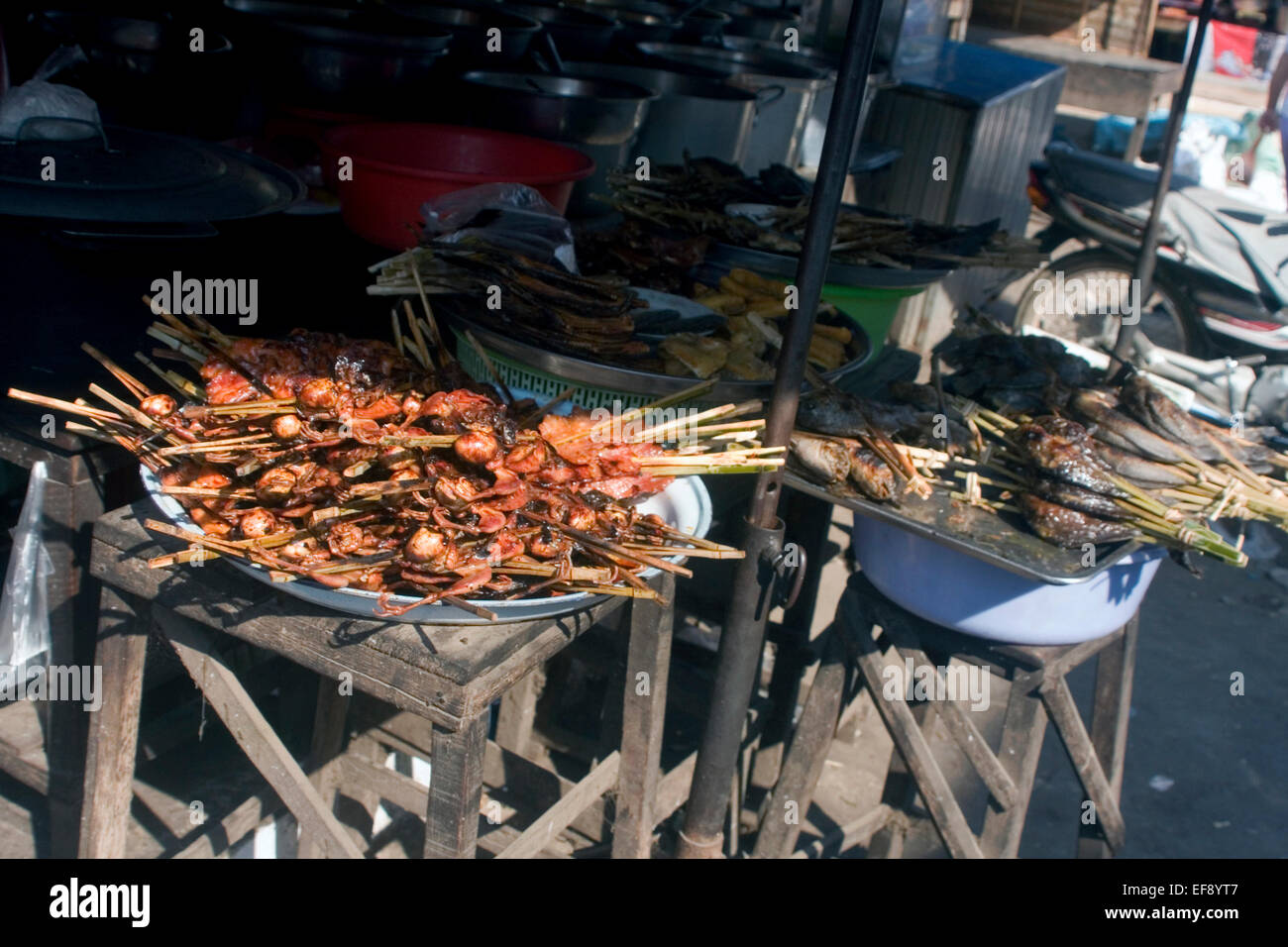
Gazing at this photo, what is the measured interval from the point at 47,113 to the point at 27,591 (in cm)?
105

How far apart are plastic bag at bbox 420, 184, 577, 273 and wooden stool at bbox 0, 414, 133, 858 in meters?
0.95

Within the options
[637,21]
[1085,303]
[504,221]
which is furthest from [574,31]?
[1085,303]

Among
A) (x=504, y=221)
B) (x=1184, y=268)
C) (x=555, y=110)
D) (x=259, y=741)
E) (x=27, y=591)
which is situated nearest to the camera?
(x=259, y=741)

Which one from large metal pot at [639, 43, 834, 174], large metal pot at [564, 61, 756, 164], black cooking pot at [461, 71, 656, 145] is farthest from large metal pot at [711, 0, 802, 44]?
black cooking pot at [461, 71, 656, 145]

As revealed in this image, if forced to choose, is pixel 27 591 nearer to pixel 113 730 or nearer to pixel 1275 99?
pixel 113 730

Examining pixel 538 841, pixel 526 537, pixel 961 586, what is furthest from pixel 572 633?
pixel 961 586

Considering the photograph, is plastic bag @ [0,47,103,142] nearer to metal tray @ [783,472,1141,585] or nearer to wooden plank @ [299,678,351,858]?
wooden plank @ [299,678,351,858]

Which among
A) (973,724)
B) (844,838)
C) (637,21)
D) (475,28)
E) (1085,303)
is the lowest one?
(844,838)

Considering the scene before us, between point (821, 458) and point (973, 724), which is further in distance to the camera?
point (973, 724)

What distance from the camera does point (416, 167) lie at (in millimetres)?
2889

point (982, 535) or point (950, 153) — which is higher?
point (950, 153)

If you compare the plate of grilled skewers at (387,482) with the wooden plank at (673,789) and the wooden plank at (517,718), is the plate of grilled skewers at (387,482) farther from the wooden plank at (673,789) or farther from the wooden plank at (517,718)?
the wooden plank at (517,718)

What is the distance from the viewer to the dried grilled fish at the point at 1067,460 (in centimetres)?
245

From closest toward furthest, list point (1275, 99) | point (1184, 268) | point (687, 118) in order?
point (687, 118) → point (1184, 268) → point (1275, 99)
